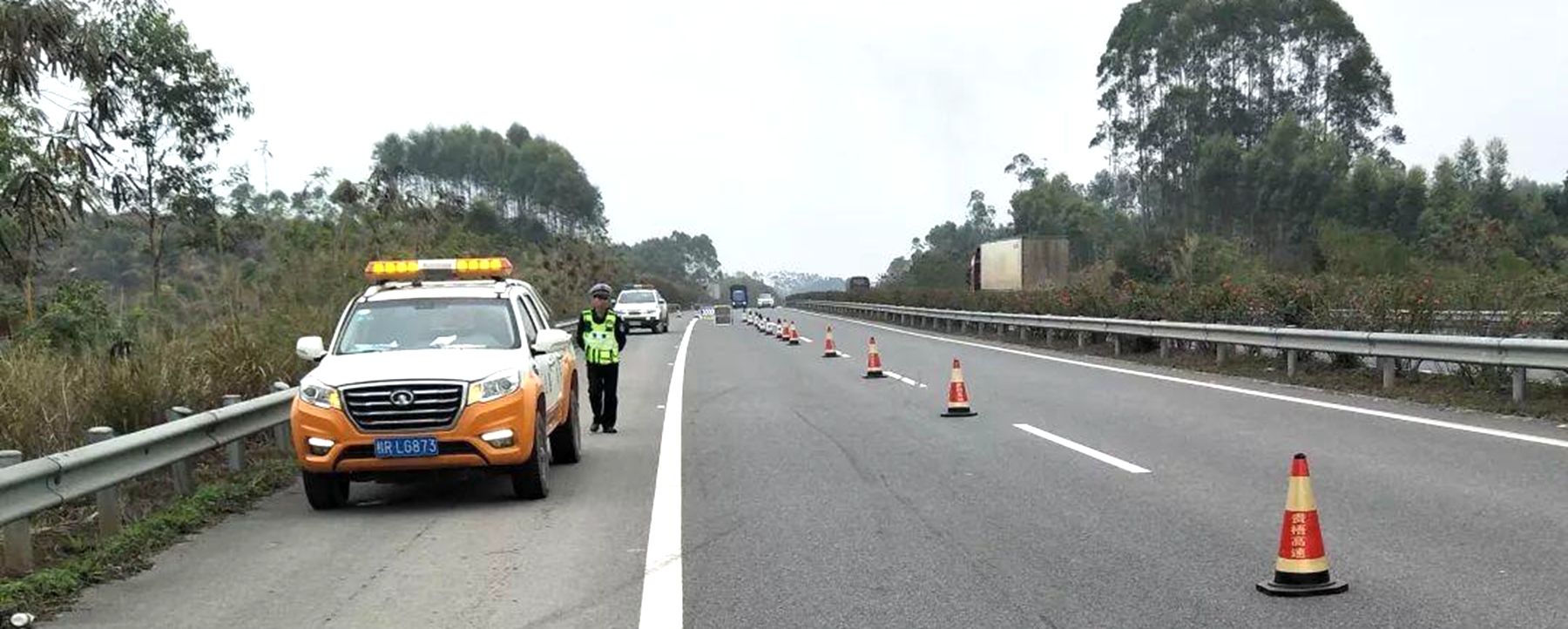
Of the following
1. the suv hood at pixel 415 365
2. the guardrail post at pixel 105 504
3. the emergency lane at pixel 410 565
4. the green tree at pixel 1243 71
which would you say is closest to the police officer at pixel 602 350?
the emergency lane at pixel 410 565

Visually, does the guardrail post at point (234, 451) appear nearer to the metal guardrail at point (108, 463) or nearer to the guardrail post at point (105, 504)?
the metal guardrail at point (108, 463)

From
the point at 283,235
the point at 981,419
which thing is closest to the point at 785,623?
the point at 981,419

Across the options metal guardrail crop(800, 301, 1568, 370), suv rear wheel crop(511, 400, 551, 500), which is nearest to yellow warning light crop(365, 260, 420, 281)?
suv rear wheel crop(511, 400, 551, 500)

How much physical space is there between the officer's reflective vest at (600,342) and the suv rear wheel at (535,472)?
12.7 ft

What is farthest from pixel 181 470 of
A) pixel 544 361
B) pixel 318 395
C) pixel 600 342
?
pixel 600 342

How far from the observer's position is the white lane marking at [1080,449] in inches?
376

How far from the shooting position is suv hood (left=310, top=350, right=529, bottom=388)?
827 centimetres

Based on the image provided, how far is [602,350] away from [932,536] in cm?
651

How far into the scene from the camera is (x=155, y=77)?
23.5 metres

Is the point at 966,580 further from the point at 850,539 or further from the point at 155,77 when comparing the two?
the point at 155,77

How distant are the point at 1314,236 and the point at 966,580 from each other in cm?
7115

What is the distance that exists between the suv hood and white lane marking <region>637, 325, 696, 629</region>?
4.82ft

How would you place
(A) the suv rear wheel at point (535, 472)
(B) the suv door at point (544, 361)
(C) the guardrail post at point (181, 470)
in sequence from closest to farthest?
1. (A) the suv rear wheel at point (535, 472)
2. (C) the guardrail post at point (181, 470)
3. (B) the suv door at point (544, 361)

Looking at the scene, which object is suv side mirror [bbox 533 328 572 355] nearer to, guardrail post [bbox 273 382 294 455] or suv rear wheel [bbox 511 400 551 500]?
suv rear wheel [bbox 511 400 551 500]
